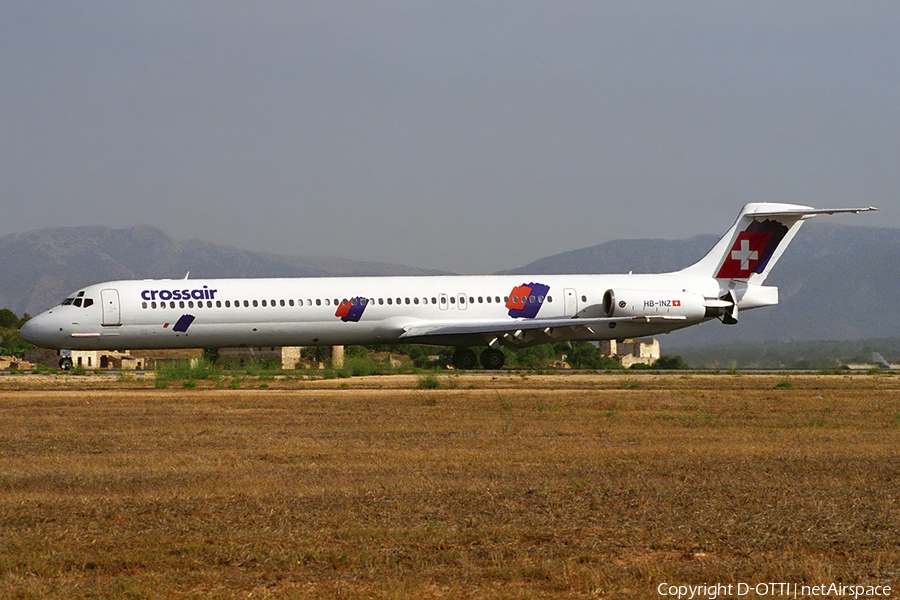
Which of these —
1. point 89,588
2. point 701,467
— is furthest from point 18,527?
point 701,467

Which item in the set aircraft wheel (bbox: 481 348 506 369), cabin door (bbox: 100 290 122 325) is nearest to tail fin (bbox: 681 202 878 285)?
aircraft wheel (bbox: 481 348 506 369)

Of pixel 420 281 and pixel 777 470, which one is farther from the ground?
pixel 420 281

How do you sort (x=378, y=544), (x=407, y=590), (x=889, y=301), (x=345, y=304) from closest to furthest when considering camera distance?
(x=407, y=590) → (x=378, y=544) → (x=345, y=304) → (x=889, y=301)

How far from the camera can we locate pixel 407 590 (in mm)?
7094

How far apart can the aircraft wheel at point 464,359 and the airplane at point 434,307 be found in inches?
1.9

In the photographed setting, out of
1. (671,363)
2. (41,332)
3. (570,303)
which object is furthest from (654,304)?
(41,332)

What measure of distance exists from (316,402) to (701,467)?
1142 centimetres

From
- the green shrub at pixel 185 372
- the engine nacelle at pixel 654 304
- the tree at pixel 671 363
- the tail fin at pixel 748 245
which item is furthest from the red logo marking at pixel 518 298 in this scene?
the tree at pixel 671 363

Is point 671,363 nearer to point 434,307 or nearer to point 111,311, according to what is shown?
point 434,307

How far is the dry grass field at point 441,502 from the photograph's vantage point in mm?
7406

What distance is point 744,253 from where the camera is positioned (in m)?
41.1

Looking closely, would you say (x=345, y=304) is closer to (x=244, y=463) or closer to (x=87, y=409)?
(x=87, y=409)

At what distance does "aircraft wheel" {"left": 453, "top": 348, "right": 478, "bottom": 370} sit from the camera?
131ft

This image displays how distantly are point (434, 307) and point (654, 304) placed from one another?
7429 mm
